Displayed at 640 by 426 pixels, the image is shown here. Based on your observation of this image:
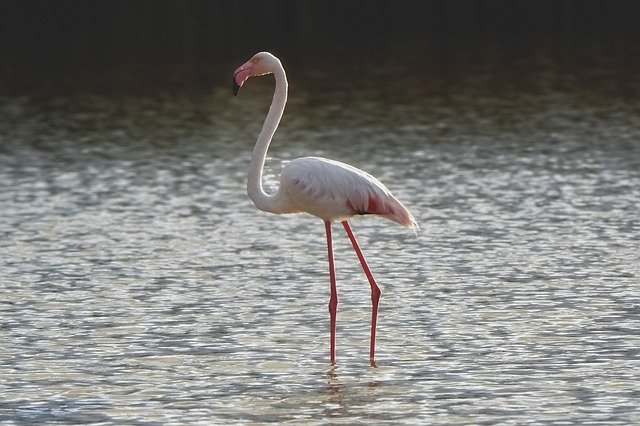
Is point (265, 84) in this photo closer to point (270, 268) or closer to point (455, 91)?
point (455, 91)

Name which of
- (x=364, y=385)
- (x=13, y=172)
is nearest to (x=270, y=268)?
(x=364, y=385)

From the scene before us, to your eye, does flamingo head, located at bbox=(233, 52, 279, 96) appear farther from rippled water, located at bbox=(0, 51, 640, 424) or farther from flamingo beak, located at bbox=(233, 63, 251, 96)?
rippled water, located at bbox=(0, 51, 640, 424)

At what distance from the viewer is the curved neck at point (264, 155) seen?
10977 millimetres

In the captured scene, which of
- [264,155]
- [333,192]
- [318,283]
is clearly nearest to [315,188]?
[333,192]

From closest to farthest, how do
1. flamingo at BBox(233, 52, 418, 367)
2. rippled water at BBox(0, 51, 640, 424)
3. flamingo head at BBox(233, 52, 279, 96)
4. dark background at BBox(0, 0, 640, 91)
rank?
rippled water at BBox(0, 51, 640, 424) < flamingo at BBox(233, 52, 418, 367) < flamingo head at BBox(233, 52, 279, 96) < dark background at BBox(0, 0, 640, 91)

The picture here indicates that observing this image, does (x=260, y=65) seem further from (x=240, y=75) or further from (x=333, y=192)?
(x=333, y=192)

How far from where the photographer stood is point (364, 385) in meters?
10.0

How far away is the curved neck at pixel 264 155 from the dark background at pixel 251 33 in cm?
2281

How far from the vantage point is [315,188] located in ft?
35.7

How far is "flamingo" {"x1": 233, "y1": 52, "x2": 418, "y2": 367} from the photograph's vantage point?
1091 centimetres

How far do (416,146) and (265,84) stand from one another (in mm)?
12348

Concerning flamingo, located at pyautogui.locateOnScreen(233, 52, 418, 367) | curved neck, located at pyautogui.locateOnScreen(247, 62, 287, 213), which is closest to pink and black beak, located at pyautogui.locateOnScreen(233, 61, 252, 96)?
flamingo, located at pyautogui.locateOnScreen(233, 52, 418, 367)

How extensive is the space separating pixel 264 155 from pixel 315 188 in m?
0.44

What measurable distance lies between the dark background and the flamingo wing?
906 inches
